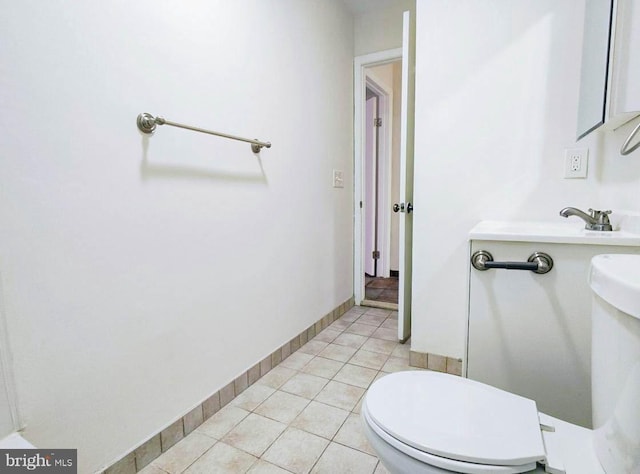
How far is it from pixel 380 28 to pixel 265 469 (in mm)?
2735

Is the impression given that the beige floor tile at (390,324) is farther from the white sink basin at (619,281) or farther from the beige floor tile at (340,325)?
the white sink basin at (619,281)

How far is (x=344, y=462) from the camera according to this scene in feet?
3.86

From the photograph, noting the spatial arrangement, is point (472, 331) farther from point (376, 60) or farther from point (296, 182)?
point (376, 60)

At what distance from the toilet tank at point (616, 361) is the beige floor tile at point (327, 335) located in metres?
1.62

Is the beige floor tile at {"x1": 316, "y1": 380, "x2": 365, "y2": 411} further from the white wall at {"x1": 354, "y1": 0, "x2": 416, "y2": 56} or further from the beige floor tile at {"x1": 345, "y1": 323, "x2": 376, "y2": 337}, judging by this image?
the white wall at {"x1": 354, "y1": 0, "x2": 416, "y2": 56}

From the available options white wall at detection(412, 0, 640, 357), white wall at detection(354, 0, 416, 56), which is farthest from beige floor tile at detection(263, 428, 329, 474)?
white wall at detection(354, 0, 416, 56)

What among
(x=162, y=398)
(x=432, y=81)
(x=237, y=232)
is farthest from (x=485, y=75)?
(x=162, y=398)

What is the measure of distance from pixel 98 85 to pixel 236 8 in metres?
0.78

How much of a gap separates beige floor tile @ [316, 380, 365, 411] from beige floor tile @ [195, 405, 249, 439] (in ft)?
1.17

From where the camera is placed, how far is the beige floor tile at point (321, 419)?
52.8 inches

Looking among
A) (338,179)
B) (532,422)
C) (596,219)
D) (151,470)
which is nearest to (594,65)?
(596,219)

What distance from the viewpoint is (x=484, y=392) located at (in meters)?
0.82

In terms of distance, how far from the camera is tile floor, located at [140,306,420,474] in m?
1.17

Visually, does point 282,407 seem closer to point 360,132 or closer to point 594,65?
point 594,65
